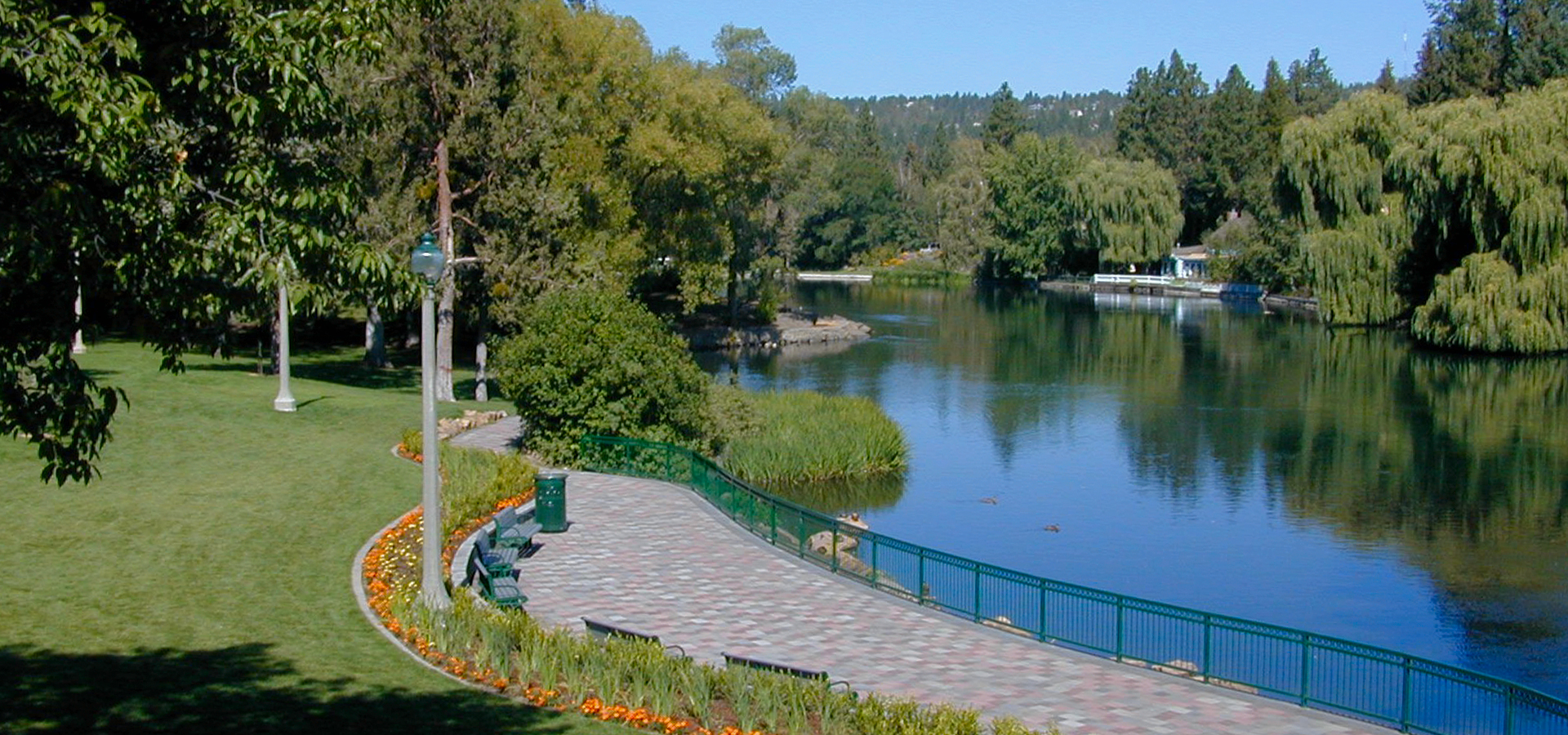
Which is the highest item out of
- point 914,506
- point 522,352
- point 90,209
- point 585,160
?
point 585,160

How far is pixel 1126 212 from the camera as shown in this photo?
118000 mm

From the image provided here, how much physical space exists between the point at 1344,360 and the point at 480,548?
172ft

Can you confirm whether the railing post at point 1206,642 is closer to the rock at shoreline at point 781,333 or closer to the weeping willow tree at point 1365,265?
the rock at shoreline at point 781,333

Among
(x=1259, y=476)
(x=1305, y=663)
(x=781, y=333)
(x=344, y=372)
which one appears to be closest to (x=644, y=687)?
(x=1305, y=663)

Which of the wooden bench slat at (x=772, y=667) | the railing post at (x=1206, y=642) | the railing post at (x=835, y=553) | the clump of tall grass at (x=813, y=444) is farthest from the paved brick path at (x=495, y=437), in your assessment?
the railing post at (x=1206, y=642)

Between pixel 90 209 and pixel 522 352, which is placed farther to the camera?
pixel 522 352

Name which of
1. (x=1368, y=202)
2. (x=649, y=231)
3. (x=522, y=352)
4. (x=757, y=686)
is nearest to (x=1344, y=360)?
(x=1368, y=202)

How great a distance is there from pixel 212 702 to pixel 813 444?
25689mm

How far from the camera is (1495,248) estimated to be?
63.7m

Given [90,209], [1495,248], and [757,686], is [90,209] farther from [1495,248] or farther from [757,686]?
[1495,248]

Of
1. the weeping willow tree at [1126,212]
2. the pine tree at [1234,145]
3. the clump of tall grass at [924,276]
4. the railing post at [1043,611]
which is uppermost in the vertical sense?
the pine tree at [1234,145]

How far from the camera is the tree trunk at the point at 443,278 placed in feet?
130

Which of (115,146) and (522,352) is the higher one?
(115,146)

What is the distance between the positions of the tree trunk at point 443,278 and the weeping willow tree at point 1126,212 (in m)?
84.1
